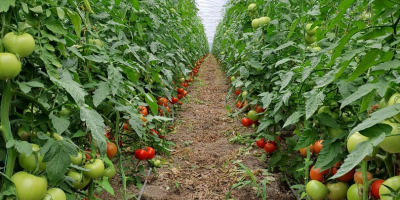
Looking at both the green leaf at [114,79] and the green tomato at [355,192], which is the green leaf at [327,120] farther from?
the green leaf at [114,79]

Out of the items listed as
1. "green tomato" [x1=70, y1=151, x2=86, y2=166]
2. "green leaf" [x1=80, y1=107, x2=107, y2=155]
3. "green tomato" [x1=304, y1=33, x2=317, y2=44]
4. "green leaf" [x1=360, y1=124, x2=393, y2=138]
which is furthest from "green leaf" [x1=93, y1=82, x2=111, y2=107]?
"green tomato" [x1=304, y1=33, x2=317, y2=44]

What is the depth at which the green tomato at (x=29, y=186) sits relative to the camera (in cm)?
99

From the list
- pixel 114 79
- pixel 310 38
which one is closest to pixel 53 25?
pixel 114 79

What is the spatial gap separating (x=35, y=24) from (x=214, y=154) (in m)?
2.98

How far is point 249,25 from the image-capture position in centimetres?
370

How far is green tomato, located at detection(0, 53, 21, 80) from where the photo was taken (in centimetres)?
95

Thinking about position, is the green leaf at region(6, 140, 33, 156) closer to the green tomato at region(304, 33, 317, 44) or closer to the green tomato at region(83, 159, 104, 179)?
the green tomato at region(83, 159, 104, 179)

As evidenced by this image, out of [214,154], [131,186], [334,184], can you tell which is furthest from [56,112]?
[214,154]

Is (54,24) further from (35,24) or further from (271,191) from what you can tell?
(271,191)

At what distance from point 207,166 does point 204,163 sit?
4.1 inches

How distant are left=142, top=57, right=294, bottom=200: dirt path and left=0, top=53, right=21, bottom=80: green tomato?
1985mm

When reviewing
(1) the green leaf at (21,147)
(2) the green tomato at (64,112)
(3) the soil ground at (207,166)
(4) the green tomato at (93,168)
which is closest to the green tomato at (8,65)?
(1) the green leaf at (21,147)

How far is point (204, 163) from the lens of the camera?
3.63 meters

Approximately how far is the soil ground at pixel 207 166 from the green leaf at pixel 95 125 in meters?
1.49
